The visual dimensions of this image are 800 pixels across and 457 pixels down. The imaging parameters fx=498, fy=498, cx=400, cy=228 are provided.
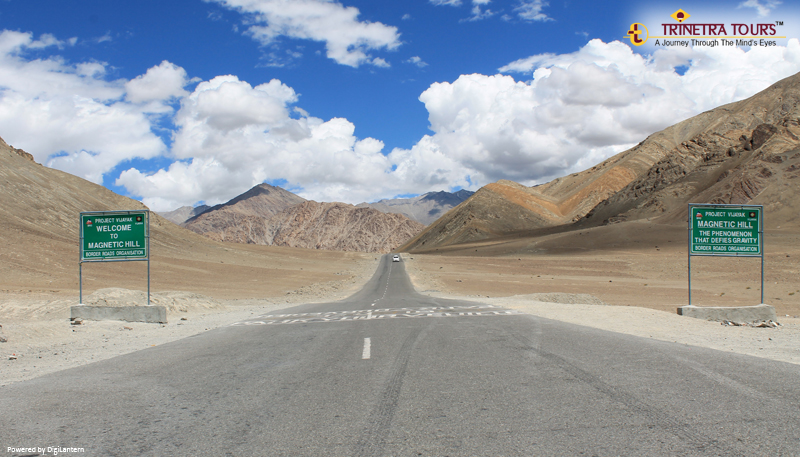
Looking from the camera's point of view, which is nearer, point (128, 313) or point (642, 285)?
point (128, 313)

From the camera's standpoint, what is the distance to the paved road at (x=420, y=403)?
14.3 ft

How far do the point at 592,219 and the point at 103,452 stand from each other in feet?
460

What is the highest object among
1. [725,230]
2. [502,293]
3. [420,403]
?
[725,230]

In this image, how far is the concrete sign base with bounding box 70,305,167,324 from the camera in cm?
1501

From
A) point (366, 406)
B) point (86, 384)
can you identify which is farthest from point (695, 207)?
point (86, 384)

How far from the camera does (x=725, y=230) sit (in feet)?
53.4

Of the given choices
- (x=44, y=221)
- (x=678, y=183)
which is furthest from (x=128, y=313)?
(x=678, y=183)

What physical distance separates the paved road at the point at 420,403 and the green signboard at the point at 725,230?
30.0 ft

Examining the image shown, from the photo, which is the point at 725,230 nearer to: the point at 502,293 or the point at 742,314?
the point at 742,314

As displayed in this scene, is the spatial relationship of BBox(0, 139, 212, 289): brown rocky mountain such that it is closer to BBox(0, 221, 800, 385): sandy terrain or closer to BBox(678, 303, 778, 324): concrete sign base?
BBox(0, 221, 800, 385): sandy terrain

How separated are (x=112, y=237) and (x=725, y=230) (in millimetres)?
20223

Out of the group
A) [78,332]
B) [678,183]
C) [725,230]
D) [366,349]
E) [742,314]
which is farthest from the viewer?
[678,183]

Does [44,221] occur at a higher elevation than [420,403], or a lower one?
higher

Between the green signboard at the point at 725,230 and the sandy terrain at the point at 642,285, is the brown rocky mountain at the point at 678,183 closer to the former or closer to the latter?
the sandy terrain at the point at 642,285
